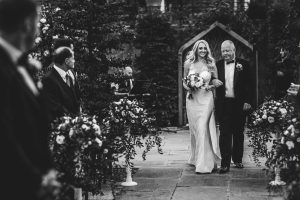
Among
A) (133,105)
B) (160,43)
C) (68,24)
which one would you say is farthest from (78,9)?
(160,43)

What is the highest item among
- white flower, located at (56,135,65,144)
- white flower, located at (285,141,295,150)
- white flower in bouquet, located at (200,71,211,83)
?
white flower in bouquet, located at (200,71,211,83)

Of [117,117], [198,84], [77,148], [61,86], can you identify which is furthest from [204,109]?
[77,148]

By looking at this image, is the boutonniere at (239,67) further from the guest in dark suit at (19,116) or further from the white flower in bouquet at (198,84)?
the guest in dark suit at (19,116)

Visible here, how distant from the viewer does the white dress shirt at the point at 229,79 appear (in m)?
10.1

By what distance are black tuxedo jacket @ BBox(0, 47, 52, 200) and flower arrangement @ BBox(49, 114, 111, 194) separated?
300cm

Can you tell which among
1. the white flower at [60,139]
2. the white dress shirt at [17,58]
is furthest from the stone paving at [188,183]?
the white dress shirt at [17,58]

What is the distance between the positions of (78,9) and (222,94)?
2.71 m

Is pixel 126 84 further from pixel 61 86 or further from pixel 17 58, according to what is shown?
pixel 17 58

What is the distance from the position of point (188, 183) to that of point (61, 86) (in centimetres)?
277

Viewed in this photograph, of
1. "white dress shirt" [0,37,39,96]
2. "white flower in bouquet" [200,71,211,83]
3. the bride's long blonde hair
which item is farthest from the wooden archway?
"white dress shirt" [0,37,39,96]

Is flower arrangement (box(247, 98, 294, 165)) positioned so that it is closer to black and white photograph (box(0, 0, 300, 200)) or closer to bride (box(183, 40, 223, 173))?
black and white photograph (box(0, 0, 300, 200))

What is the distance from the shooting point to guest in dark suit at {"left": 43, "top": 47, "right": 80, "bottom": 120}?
7.04m

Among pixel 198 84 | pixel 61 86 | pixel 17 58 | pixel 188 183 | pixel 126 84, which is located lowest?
pixel 188 183

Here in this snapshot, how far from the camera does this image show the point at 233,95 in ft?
33.2
